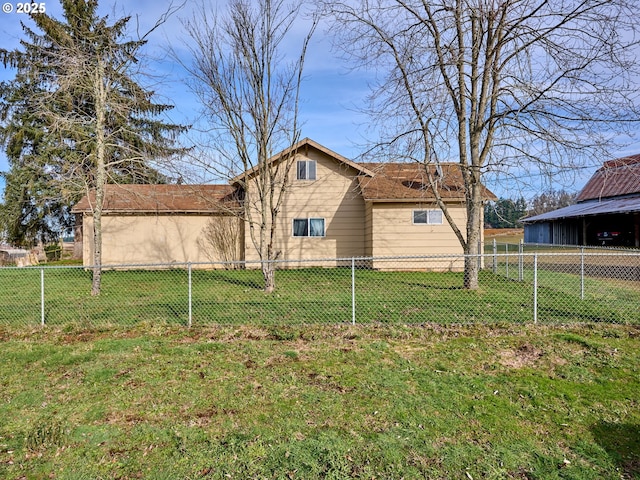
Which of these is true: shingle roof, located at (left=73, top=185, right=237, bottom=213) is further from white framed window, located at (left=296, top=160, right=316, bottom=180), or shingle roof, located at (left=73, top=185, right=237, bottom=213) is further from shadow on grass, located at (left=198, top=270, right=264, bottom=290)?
white framed window, located at (left=296, top=160, right=316, bottom=180)

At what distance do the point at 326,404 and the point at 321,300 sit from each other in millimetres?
4764

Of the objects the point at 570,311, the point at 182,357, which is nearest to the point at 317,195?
the point at 570,311

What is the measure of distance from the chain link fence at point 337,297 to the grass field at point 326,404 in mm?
853

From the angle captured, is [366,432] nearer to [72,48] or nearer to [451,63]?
[451,63]

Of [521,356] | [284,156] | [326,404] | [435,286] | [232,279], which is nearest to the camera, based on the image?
[326,404]

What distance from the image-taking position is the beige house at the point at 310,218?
14219 millimetres

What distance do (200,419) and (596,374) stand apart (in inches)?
177

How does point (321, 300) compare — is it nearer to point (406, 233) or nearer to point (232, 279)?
point (232, 279)

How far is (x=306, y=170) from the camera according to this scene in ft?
49.4

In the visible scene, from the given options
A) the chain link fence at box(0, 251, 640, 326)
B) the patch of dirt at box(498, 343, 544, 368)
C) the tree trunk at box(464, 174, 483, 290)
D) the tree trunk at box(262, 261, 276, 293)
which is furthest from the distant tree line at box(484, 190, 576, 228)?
the tree trunk at box(262, 261, 276, 293)

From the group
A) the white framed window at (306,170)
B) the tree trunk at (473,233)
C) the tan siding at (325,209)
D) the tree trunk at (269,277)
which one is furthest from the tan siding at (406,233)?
the tree trunk at (269,277)

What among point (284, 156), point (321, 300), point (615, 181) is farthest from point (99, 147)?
point (615, 181)

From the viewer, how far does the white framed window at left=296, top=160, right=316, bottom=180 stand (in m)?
15.0

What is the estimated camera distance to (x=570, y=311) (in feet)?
23.9
